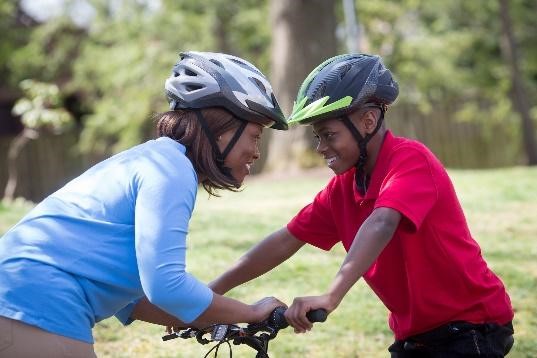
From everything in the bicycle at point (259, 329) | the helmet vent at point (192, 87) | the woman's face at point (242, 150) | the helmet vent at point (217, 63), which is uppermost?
the helmet vent at point (217, 63)

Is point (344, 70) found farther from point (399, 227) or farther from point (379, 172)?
point (399, 227)

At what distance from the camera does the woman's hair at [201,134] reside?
3.38 metres

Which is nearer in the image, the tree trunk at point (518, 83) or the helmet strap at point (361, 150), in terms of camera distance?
the helmet strap at point (361, 150)

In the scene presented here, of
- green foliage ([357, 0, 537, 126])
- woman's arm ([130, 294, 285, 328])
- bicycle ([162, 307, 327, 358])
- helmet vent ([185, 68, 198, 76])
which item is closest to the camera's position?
woman's arm ([130, 294, 285, 328])

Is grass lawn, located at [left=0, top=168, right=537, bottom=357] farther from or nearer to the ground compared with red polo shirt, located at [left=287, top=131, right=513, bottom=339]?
nearer to the ground

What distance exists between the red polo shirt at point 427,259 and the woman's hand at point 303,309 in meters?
0.57

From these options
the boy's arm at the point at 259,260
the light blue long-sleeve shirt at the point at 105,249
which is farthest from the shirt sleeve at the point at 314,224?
the light blue long-sleeve shirt at the point at 105,249

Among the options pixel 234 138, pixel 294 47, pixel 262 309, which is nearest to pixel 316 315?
pixel 262 309

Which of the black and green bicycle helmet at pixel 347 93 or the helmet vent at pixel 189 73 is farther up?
the helmet vent at pixel 189 73

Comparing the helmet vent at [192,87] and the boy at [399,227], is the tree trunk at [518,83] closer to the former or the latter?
the boy at [399,227]

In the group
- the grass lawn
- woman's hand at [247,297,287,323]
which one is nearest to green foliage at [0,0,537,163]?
the grass lawn

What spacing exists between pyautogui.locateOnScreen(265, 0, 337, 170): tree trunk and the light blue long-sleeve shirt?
14256 millimetres

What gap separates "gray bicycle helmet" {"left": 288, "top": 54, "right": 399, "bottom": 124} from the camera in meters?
3.97

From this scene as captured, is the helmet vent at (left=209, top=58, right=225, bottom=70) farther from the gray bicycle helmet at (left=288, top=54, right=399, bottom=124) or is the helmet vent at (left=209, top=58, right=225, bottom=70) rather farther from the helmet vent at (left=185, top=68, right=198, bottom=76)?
the gray bicycle helmet at (left=288, top=54, right=399, bottom=124)
